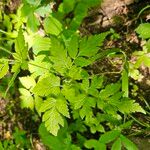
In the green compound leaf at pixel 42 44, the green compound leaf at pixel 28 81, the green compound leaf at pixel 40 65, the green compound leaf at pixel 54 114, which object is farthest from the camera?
the green compound leaf at pixel 28 81

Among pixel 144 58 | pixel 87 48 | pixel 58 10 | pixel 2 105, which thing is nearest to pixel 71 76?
pixel 87 48

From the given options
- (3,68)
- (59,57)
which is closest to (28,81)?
(3,68)

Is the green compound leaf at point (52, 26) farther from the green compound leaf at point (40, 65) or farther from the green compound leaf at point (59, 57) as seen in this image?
the green compound leaf at point (59, 57)

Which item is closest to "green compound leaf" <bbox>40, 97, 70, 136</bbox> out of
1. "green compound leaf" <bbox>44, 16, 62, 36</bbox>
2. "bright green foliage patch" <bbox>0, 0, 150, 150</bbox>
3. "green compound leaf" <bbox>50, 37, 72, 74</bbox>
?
"bright green foliage patch" <bbox>0, 0, 150, 150</bbox>

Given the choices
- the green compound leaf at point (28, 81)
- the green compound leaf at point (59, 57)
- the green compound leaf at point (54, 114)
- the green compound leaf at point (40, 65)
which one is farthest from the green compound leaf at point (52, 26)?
the green compound leaf at point (54, 114)

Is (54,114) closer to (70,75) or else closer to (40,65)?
(70,75)

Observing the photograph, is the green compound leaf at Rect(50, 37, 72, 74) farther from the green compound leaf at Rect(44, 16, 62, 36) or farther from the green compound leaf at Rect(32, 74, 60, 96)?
the green compound leaf at Rect(44, 16, 62, 36)
